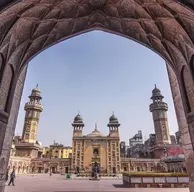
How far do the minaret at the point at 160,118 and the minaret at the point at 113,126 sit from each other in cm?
1147

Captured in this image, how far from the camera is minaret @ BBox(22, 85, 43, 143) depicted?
157 feet

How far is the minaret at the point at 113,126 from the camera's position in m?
48.0

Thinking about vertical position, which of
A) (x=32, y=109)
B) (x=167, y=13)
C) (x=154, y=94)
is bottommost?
(x=167, y=13)

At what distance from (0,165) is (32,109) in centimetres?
4514

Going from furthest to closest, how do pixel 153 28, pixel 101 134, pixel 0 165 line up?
1. pixel 101 134
2. pixel 153 28
3. pixel 0 165

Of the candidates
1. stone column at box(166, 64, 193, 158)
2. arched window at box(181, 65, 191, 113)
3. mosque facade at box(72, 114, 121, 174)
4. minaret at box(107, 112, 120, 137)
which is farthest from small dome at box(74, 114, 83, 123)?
arched window at box(181, 65, 191, 113)

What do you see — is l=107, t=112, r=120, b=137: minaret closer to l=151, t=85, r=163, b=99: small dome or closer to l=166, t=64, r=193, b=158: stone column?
l=151, t=85, r=163, b=99: small dome

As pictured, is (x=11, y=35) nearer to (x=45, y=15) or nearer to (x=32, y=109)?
(x=45, y=15)

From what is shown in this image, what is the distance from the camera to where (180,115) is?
29.2 feet

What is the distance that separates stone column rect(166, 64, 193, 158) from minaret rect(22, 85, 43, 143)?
152 feet

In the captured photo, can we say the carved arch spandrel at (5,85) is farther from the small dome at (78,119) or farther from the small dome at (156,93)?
the small dome at (156,93)

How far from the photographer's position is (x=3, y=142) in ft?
24.7

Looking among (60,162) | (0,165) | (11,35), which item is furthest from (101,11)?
(60,162)

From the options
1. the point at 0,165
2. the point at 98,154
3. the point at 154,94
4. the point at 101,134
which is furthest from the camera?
the point at 154,94
